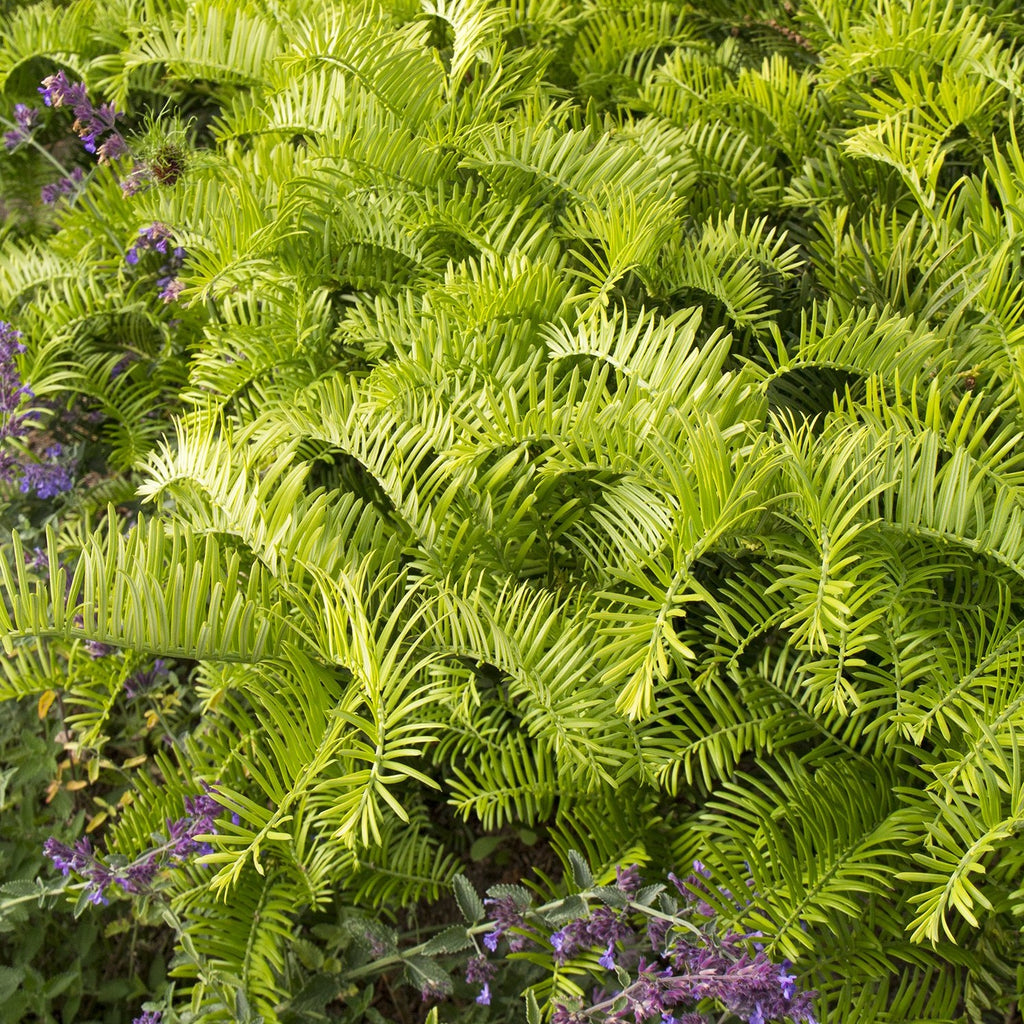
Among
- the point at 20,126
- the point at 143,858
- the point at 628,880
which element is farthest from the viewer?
the point at 20,126

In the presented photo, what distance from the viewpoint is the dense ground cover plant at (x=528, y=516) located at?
3.13ft

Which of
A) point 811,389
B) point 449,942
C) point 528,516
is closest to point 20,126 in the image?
point 528,516

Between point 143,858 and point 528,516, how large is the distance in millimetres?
638

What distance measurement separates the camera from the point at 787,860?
992 mm

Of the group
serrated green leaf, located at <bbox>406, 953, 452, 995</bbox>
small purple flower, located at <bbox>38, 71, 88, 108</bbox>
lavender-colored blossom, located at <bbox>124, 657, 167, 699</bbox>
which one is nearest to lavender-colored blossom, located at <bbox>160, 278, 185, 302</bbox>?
small purple flower, located at <bbox>38, 71, 88, 108</bbox>

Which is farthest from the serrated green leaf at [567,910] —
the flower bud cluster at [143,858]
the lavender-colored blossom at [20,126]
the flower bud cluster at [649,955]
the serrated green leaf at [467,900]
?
the lavender-colored blossom at [20,126]

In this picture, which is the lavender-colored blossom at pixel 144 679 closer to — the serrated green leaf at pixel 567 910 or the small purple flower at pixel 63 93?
the serrated green leaf at pixel 567 910

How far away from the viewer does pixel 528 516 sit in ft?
3.93

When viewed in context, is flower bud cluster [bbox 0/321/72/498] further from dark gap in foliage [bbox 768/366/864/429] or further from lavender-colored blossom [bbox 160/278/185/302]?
dark gap in foliage [bbox 768/366/864/429]

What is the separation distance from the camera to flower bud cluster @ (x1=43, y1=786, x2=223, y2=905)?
1.14 m

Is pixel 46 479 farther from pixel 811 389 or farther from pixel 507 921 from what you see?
pixel 811 389

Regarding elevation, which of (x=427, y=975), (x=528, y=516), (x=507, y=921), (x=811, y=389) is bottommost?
(x=427, y=975)

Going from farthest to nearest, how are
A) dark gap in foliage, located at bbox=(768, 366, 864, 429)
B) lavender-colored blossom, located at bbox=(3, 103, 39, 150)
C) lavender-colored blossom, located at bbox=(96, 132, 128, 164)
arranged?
lavender-colored blossom, located at bbox=(3, 103, 39, 150) < lavender-colored blossom, located at bbox=(96, 132, 128, 164) < dark gap in foliage, located at bbox=(768, 366, 864, 429)

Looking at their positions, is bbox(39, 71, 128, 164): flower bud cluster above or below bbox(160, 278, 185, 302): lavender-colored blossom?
above
